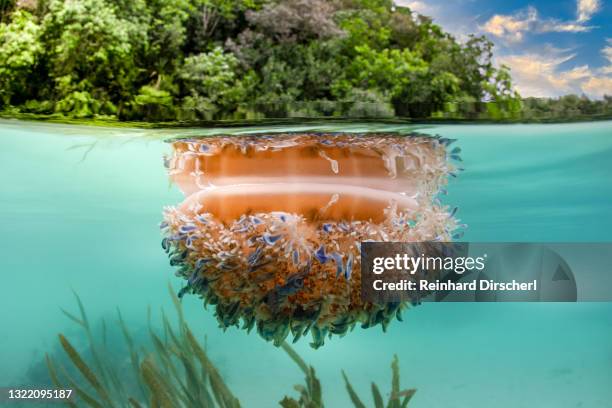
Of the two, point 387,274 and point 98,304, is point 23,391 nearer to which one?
point 98,304

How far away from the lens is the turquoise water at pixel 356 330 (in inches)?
109

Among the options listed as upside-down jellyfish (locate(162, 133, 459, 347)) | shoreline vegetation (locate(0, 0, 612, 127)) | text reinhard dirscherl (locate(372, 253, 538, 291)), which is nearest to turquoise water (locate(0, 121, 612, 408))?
shoreline vegetation (locate(0, 0, 612, 127))

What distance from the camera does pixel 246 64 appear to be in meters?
2.35

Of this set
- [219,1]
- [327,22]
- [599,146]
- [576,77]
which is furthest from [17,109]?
[599,146]

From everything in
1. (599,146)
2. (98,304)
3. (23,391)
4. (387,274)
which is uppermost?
(599,146)

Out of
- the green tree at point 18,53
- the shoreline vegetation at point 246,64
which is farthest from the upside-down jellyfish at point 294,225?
the green tree at point 18,53

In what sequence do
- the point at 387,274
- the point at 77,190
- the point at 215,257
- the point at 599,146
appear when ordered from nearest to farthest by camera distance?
the point at 215,257
the point at 387,274
the point at 599,146
the point at 77,190

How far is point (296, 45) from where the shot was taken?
235cm

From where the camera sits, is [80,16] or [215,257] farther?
[80,16]

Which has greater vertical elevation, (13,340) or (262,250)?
(262,250)

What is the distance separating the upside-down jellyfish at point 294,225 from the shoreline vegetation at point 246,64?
1.22ft

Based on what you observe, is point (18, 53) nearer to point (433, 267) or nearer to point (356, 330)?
point (433, 267)

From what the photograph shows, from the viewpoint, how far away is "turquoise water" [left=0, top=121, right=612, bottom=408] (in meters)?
2.77

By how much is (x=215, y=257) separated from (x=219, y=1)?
1336 mm
